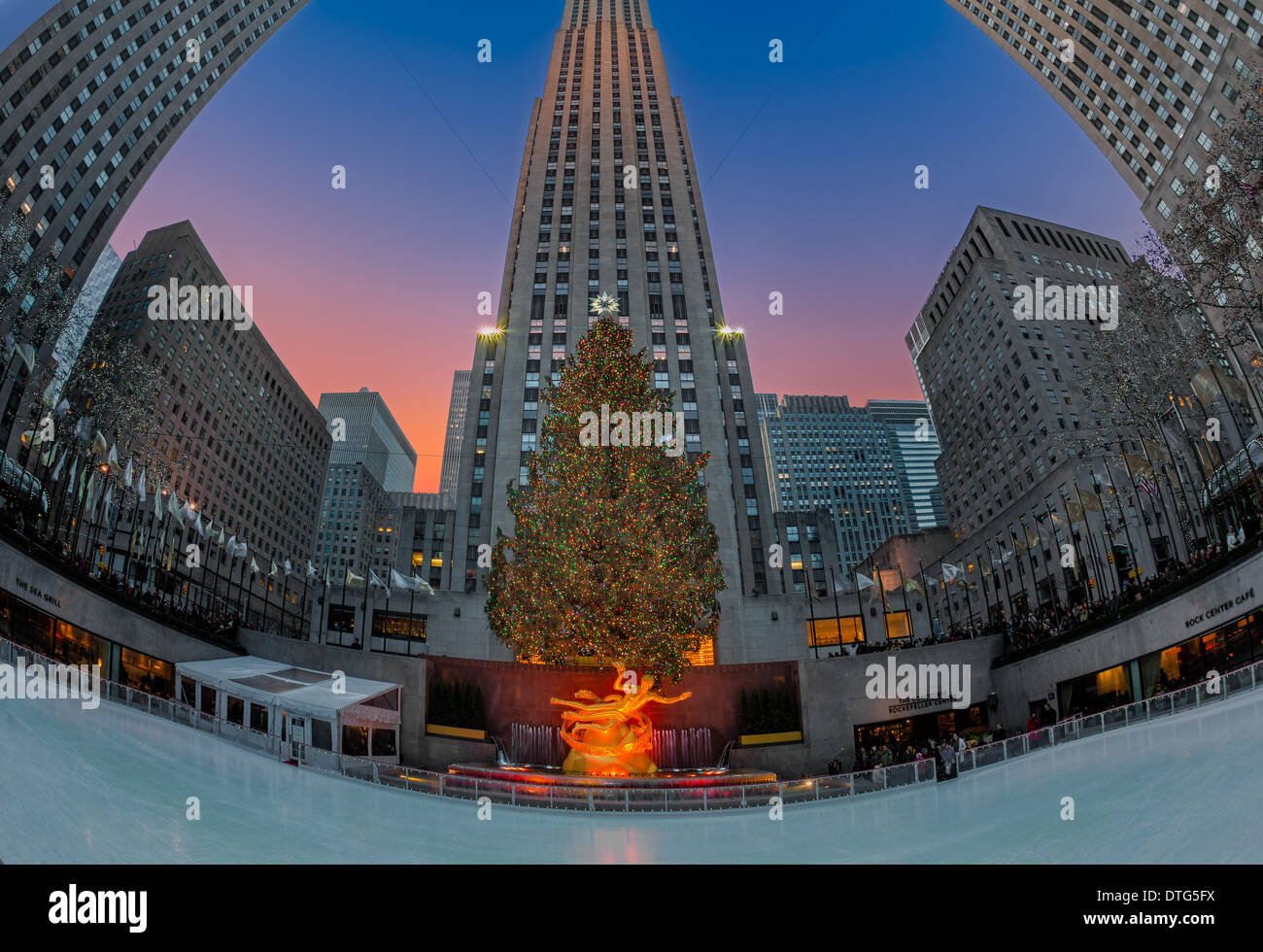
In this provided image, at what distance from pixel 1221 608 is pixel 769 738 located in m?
19.3

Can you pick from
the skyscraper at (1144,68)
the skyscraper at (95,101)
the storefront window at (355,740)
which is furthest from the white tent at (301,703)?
the skyscraper at (1144,68)

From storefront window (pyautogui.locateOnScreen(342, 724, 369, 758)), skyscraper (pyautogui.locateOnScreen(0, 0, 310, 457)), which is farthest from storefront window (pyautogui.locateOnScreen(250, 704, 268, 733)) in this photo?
skyscraper (pyautogui.locateOnScreen(0, 0, 310, 457))

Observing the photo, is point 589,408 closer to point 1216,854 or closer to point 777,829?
point 777,829

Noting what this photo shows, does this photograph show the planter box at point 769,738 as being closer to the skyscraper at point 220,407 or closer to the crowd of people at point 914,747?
the crowd of people at point 914,747

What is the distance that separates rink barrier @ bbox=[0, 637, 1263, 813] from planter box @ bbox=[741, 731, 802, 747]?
14631mm

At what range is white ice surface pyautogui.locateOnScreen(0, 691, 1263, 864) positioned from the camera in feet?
30.3

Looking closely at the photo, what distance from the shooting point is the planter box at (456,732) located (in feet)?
109

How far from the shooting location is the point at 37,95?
2847 inches

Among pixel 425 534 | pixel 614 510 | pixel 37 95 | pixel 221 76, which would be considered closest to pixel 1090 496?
pixel 614 510

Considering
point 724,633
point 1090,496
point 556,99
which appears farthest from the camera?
point 556,99

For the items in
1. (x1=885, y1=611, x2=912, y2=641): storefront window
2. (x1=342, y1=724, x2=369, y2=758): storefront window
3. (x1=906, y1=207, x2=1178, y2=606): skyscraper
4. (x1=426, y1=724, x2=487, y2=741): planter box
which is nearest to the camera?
(x1=342, y1=724, x2=369, y2=758): storefront window

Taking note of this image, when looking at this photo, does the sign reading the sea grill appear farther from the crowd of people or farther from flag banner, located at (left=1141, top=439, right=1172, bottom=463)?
flag banner, located at (left=1141, top=439, right=1172, bottom=463)

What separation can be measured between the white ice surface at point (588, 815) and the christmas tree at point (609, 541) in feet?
31.1
